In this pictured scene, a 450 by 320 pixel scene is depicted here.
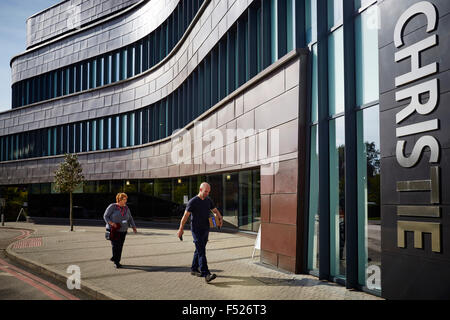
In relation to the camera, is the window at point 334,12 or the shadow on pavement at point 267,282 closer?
the shadow on pavement at point 267,282

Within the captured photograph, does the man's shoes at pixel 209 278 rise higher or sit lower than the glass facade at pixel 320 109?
lower

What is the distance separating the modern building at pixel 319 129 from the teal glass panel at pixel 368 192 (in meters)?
0.03

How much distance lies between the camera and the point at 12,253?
12.4 m

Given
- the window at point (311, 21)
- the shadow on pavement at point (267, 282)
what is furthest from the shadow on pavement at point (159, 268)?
the window at point (311, 21)

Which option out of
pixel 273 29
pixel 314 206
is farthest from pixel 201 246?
pixel 273 29

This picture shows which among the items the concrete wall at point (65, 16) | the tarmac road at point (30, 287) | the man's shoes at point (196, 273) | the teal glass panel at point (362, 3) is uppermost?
the concrete wall at point (65, 16)

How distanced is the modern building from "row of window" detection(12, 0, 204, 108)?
0.23 m

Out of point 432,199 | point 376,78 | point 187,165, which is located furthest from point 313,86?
point 187,165

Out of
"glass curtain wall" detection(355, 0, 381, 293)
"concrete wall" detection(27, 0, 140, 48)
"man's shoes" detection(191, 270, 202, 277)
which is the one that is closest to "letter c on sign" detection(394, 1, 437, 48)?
"glass curtain wall" detection(355, 0, 381, 293)

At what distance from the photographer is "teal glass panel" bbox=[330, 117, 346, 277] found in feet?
26.9

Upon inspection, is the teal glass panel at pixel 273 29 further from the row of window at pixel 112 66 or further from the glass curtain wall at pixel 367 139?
the row of window at pixel 112 66

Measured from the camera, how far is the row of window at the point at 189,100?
468 inches

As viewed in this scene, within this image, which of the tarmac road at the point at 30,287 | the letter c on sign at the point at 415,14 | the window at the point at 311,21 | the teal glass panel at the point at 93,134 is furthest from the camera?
the teal glass panel at the point at 93,134
